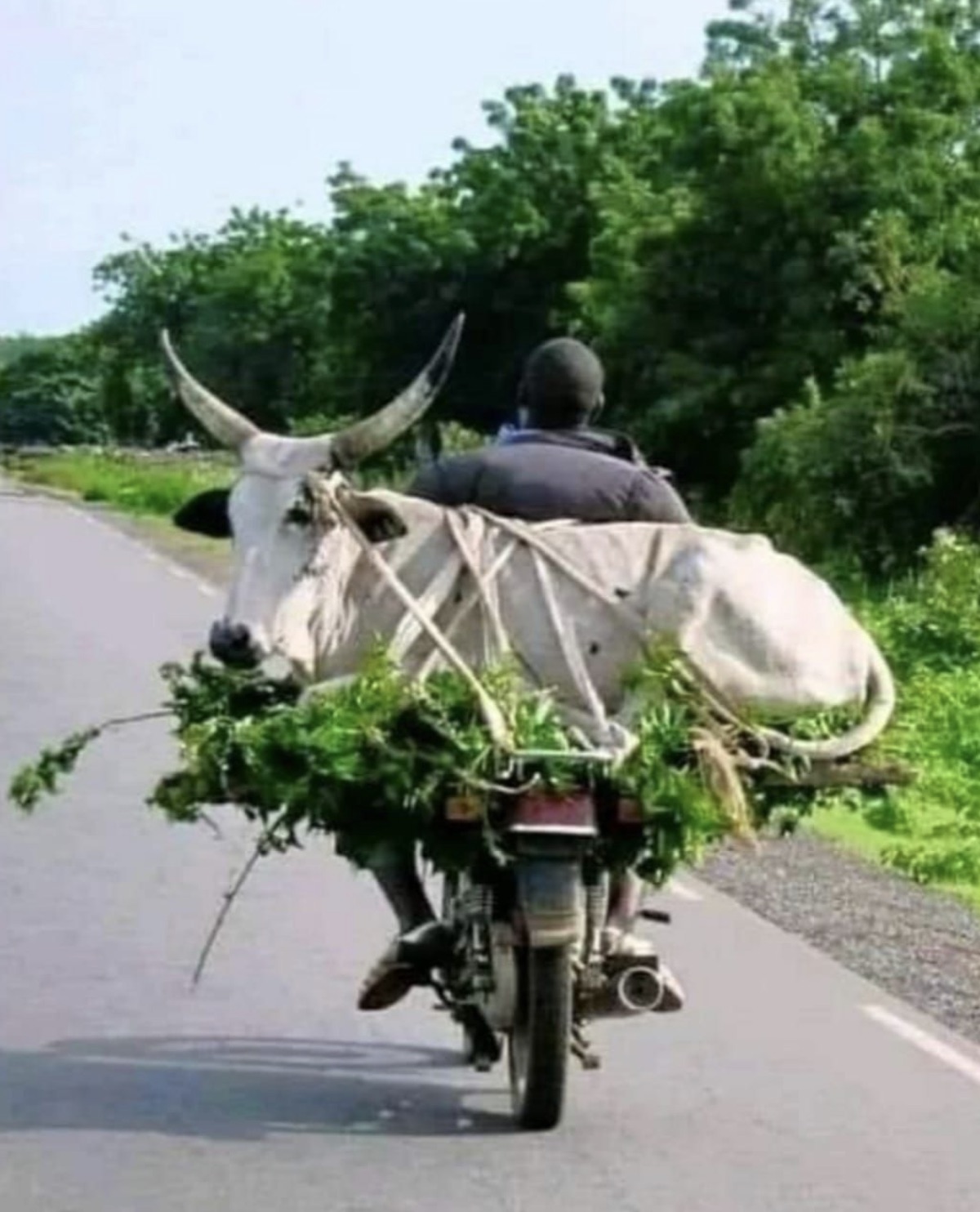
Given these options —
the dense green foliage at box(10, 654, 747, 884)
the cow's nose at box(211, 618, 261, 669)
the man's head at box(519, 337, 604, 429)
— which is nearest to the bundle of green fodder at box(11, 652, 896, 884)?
the dense green foliage at box(10, 654, 747, 884)

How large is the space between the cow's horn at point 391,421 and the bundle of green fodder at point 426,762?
538 millimetres

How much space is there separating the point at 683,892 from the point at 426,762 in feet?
17.4

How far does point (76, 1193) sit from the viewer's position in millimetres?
7941

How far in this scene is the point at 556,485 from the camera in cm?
933

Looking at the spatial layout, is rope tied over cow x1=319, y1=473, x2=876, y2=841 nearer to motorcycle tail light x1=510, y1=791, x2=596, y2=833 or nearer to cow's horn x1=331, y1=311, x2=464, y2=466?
cow's horn x1=331, y1=311, x2=464, y2=466

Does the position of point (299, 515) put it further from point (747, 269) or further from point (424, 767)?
point (747, 269)

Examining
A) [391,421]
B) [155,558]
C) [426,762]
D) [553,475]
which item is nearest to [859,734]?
[553,475]

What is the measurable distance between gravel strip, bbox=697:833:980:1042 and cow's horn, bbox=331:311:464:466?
2.77 m

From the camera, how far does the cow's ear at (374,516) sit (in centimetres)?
890

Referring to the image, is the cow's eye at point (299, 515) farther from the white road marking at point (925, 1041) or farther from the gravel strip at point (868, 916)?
the gravel strip at point (868, 916)

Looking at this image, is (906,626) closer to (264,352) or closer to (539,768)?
(539,768)

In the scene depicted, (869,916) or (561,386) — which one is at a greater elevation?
(561,386)

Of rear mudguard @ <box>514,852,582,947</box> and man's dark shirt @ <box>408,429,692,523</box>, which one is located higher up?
man's dark shirt @ <box>408,429,692,523</box>

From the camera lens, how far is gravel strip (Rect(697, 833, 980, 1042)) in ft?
36.8
